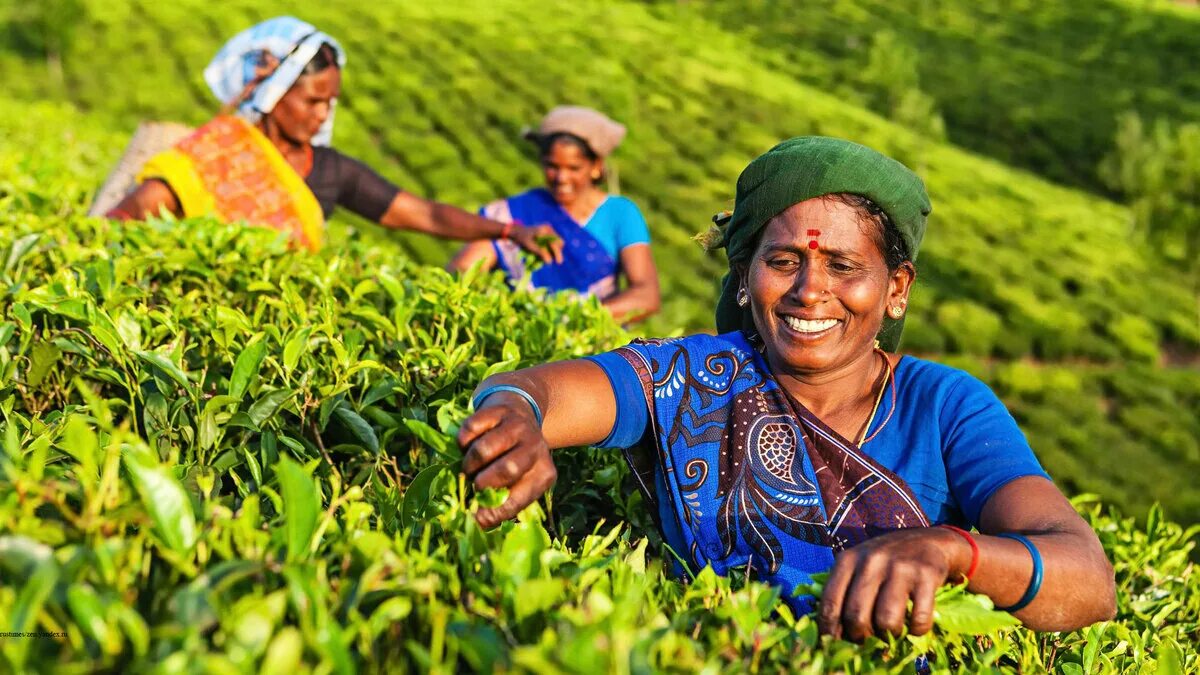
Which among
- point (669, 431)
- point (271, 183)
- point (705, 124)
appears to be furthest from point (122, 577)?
point (705, 124)

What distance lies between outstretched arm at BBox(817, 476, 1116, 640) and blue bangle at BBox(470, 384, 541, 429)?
0.45m

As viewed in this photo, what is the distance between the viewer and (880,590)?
1.22m

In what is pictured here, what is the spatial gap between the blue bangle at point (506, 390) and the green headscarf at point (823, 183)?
1.87 ft

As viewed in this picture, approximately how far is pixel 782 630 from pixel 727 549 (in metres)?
0.53

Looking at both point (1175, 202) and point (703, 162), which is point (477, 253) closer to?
Answer: point (1175, 202)

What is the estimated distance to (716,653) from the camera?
1.08 metres

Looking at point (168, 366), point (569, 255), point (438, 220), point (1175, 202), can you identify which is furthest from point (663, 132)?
point (168, 366)

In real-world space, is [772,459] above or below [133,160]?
above

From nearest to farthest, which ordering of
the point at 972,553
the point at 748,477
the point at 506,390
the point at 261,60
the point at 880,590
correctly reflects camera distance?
1. the point at 880,590
2. the point at 972,553
3. the point at 506,390
4. the point at 748,477
5. the point at 261,60

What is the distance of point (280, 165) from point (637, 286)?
1.42m

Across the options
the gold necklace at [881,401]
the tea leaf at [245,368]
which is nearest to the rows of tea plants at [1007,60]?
the gold necklace at [881,401]

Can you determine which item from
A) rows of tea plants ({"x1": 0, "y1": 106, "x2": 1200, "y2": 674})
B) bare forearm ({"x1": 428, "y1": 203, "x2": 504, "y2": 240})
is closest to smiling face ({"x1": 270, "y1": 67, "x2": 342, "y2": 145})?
bare forearm ({"x1": 428, "y1": 203, "x2": 504, "y2": 240})

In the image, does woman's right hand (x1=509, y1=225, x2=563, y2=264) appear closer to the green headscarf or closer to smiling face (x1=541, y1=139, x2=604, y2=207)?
smiling face (x1=541, y1=139, x2=604, y2=207)

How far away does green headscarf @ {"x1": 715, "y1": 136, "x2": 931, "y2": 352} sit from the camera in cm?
174
